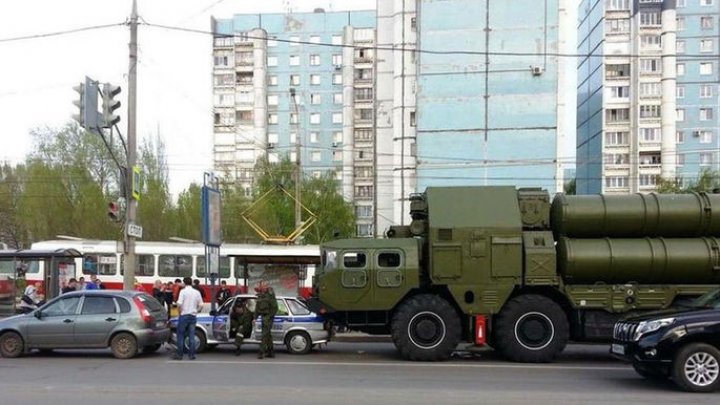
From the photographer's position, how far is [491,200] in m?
15.7

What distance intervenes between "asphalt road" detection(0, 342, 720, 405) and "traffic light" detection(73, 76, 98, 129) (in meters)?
5.55

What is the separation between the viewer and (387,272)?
1559 centimetres

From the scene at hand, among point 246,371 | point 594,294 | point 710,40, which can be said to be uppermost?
point 710,40

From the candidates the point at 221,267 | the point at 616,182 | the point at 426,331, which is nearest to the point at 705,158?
the point at 616,182

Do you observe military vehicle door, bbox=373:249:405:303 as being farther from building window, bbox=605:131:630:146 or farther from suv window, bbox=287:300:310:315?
building window, bbox=605:131:630:146

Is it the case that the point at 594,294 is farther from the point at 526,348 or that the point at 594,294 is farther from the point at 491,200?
the point at 491,200

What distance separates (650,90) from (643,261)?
198 feet

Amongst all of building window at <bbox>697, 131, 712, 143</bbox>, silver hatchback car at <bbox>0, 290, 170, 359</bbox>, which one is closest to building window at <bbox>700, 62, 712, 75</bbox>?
building window at <bbox>697, 131, 712, 143</bbox>

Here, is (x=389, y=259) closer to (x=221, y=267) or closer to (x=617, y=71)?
(x=221, y=267)

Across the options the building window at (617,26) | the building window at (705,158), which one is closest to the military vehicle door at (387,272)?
the building window at (617,26)

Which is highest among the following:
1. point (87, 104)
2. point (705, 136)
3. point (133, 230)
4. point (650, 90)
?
point (650, 90)

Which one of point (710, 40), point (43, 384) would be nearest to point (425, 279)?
point (43, 384)

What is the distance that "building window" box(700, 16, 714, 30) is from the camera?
73.9 meters

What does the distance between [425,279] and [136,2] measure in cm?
1187
